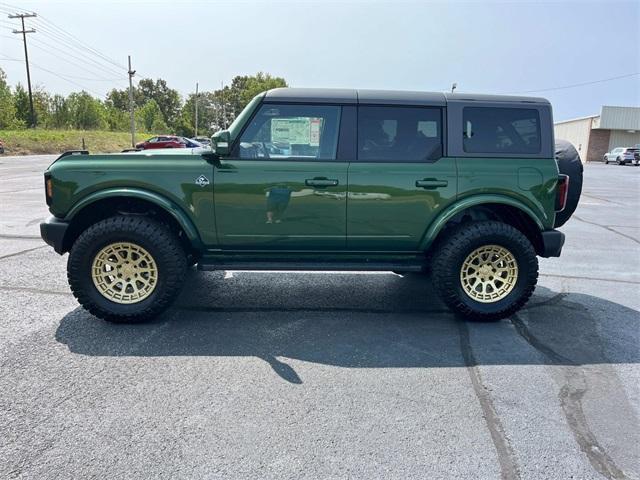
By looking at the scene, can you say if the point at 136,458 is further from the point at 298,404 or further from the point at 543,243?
the point at 543,243

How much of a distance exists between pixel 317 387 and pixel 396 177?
195cm

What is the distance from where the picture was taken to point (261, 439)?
2.46 m

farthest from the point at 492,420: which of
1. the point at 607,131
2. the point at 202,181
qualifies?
the point at 607,131

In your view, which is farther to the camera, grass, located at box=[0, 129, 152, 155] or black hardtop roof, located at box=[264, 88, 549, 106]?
grass, located at box=[0, 129, 152, 155]

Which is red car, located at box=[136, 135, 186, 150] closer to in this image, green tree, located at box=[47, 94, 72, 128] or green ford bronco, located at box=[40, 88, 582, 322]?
green ford bronco, located at box=[40, 88, 582, 322]

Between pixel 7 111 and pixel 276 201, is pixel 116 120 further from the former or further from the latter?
pixel 276 201

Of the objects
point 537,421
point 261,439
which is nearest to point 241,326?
point 261,439

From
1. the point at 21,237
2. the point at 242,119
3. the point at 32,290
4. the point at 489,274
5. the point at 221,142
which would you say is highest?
the point at 242,119

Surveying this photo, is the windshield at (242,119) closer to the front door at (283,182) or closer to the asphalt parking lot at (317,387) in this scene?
the front door at (283,182)

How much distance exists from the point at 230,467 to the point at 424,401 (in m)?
1.29

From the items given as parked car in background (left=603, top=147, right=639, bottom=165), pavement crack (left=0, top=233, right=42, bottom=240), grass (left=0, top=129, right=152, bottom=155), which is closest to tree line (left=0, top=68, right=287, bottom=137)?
grass (left=0, top=129, right=152, bottom=155)

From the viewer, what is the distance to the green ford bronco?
152 inches

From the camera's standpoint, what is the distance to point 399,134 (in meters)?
4.07

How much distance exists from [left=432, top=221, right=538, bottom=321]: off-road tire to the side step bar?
0.27 m
